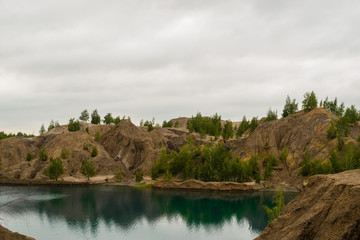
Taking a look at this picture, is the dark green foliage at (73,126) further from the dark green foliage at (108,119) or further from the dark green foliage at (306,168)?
the dark green foliage at (306,168)

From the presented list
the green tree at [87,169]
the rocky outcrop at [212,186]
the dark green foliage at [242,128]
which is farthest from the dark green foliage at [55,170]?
the dark green foliage at [242,128]

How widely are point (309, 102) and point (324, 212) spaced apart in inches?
5233

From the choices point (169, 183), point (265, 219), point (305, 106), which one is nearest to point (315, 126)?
point (305, 106)

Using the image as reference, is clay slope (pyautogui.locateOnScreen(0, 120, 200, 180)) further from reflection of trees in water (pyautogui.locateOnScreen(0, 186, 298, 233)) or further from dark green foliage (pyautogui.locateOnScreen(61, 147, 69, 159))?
reflection of trees in water (pyautogui.locateOnScreen(0, 186, 298, 233))

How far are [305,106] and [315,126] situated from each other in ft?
75.0

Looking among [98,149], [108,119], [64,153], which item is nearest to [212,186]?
[98,149]

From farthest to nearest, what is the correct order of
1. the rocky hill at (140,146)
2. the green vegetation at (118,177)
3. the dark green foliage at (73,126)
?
the dark green foliage at (73,126), the green vegetation at (118,177), the rocky hill at (140,146)

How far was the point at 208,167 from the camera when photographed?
103 meters

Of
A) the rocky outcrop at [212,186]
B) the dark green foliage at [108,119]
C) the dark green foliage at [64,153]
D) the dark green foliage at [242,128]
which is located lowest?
the rocky outcrop at [212,186]

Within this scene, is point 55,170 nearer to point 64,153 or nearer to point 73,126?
point 64,153

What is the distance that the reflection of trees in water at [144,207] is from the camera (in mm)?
58172

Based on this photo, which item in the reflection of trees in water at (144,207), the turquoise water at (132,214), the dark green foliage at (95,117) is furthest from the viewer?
the dark green foliage at (95,117)

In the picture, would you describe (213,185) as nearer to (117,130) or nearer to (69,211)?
(69,211)

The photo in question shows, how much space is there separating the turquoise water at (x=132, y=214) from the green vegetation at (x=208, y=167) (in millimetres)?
11698
